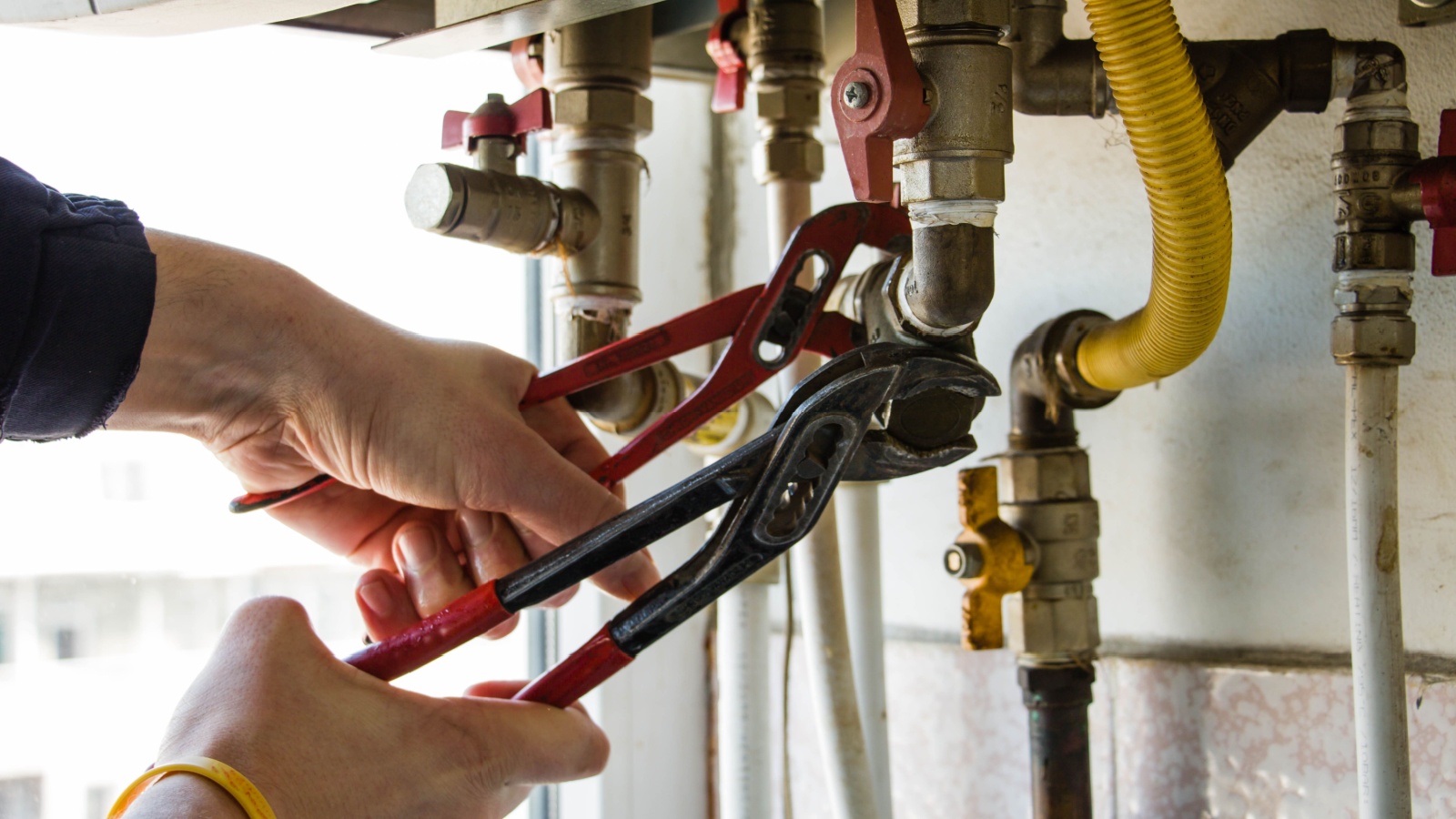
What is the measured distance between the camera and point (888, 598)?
2.87 feet

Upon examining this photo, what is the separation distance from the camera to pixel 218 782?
0.42 metres

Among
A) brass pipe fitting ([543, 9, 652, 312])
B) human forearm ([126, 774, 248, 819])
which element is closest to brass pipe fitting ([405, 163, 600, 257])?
brass pipe fitting ([543, 9, 652, 312])

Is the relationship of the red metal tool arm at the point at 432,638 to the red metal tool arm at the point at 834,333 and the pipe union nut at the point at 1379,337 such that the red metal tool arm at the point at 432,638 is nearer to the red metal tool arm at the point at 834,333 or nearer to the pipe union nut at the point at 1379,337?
the red metal tool arm at the point at 834,333

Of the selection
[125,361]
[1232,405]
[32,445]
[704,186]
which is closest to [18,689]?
[32,445]

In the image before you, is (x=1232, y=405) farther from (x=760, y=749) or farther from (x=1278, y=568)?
(x=760, y=749)

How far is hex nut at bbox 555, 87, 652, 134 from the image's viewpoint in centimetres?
71

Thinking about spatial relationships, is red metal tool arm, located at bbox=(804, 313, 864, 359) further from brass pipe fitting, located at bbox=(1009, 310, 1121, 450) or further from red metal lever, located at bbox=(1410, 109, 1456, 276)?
red metal lever, located at bbox=(1410, 109, 1456, 276)

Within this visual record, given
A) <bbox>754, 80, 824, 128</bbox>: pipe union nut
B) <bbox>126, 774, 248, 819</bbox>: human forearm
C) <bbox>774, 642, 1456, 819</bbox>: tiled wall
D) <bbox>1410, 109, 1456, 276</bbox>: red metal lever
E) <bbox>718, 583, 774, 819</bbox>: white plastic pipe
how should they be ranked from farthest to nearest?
<bbox>718, 583, 774, 819</bbox>: white plastic pipe < <bbox>754, 80, 824, 128</bbox>: pipe union nut < <bbox>774, 642, 1456, 819</bbox>: tiled wall < <bbox>1410, 109, 1456, 276</bbox>: red metal lever < <bbox>126, 774, 248, 819</bbox>: human forearm

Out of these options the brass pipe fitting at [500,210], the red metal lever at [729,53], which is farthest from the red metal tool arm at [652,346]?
the red metal lever at [729,53]

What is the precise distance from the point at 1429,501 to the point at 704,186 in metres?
0.62

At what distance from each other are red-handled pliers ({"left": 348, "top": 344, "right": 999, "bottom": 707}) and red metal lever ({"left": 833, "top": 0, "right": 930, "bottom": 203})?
0.08 metres

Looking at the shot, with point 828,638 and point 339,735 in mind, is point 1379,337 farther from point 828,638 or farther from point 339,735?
point 339,735

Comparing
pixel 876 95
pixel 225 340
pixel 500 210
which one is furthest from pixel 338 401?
pixel 876 95

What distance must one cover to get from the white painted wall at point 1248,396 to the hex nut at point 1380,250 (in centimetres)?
6
